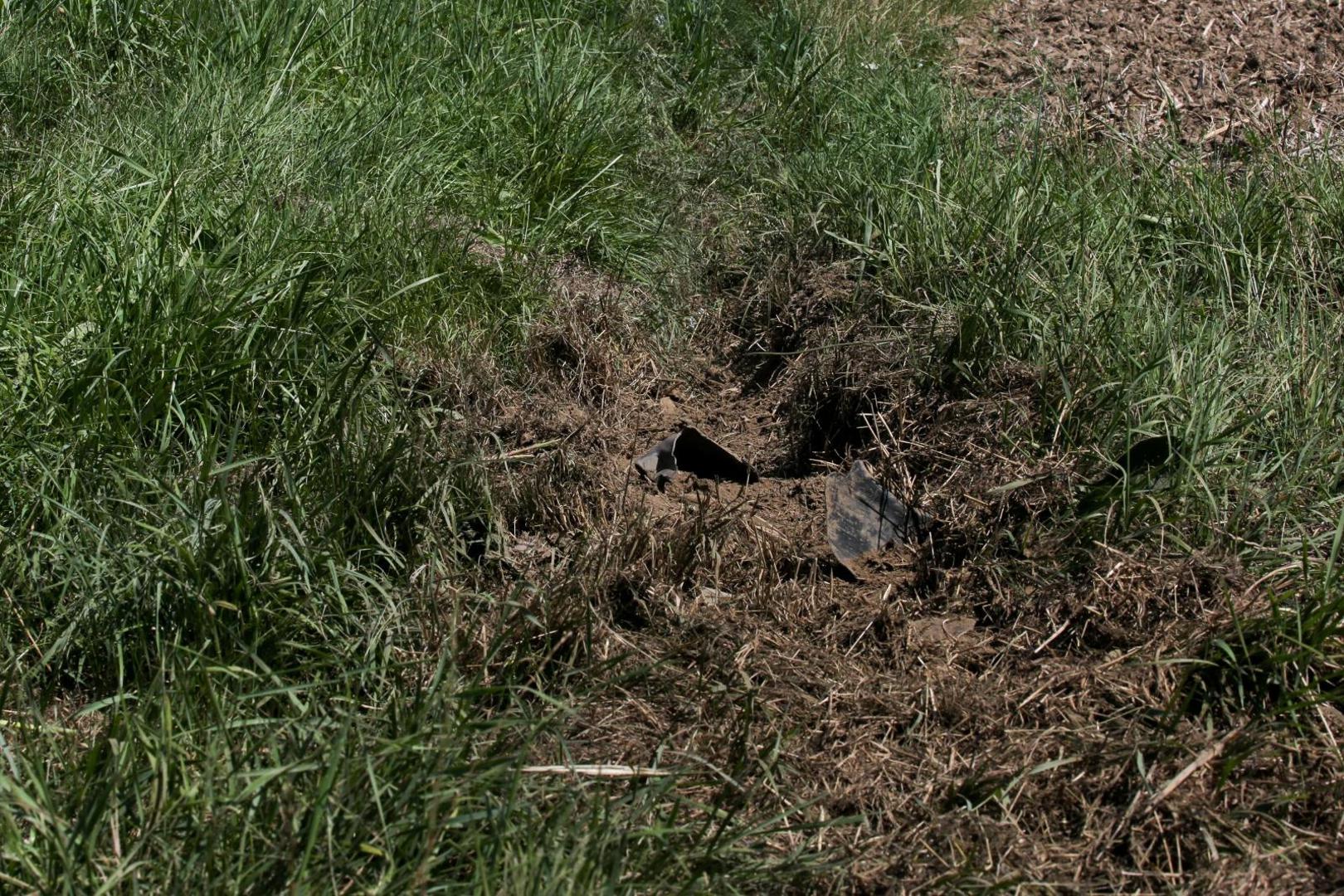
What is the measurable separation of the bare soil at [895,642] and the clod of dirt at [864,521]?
0.04 m

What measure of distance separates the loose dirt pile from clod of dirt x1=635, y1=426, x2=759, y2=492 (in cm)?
199

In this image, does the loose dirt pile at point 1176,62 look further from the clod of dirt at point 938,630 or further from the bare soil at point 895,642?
the clod of dirt at point 938,630

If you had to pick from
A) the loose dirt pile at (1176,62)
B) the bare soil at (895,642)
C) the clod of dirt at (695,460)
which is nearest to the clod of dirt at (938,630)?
the bare soil at (895,642)

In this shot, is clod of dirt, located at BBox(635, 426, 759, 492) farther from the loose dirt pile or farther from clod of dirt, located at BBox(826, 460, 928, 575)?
the loose dirt pile

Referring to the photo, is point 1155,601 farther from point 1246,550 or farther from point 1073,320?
point 1073,320

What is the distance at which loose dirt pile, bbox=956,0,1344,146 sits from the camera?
4.74 m

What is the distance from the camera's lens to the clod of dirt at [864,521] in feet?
10.8

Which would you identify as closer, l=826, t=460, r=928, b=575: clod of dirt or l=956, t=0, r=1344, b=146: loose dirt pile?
l=826, t=460, r=928, b=575: clod of dirt

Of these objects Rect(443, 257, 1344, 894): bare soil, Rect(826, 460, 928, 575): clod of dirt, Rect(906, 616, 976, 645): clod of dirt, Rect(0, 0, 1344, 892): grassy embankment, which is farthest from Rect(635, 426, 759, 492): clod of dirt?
Rect(906, 616, 976, 645): clod of dirt

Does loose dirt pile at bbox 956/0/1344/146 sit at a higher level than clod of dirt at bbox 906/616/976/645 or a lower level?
higher

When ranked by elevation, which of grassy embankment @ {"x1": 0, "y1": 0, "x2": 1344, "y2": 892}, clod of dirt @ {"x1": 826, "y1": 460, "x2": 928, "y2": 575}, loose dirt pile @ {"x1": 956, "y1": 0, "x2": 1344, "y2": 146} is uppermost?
loose dirt pile @ {"x1": 956, "y1": 0, "x2": 1344, "y2": 146}

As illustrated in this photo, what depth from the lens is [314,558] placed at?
289 cm

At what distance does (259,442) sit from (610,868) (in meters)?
1.52

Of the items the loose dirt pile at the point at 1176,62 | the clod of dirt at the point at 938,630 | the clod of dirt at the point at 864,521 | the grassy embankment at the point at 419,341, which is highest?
the loose dirt pile at the point at 1176,62
